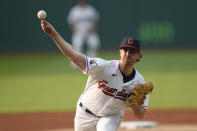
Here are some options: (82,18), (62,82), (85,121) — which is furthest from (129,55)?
(82,18)

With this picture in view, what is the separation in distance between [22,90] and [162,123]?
5636 millimetres

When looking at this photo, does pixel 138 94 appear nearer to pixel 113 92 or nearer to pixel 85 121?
pixel 113 92

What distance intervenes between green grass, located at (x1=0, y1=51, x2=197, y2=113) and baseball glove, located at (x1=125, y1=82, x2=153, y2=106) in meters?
6.03

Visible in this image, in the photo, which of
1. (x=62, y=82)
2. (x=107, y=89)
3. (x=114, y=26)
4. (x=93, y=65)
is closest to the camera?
(x=93, y=65)

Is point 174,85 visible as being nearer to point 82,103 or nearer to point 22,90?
point 22,90

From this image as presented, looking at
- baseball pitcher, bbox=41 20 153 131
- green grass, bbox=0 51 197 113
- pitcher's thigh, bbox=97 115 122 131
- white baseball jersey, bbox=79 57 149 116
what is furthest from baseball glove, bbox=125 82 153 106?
green grass, bbox=0 51 197 113

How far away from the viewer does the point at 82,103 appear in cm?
578

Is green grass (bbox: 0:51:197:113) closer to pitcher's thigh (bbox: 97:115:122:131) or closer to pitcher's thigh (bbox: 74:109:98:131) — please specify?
pitcher's thigh (bbox: 74:109:98:131)

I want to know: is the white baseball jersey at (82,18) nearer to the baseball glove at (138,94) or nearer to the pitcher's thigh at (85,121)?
the pitcher's thigh at (85,121)

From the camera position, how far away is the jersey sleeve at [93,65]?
200 inches

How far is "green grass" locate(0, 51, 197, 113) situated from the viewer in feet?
39.1

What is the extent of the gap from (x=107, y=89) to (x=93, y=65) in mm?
494

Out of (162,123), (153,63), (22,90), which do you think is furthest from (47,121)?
(153,63)

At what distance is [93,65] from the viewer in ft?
16.9
